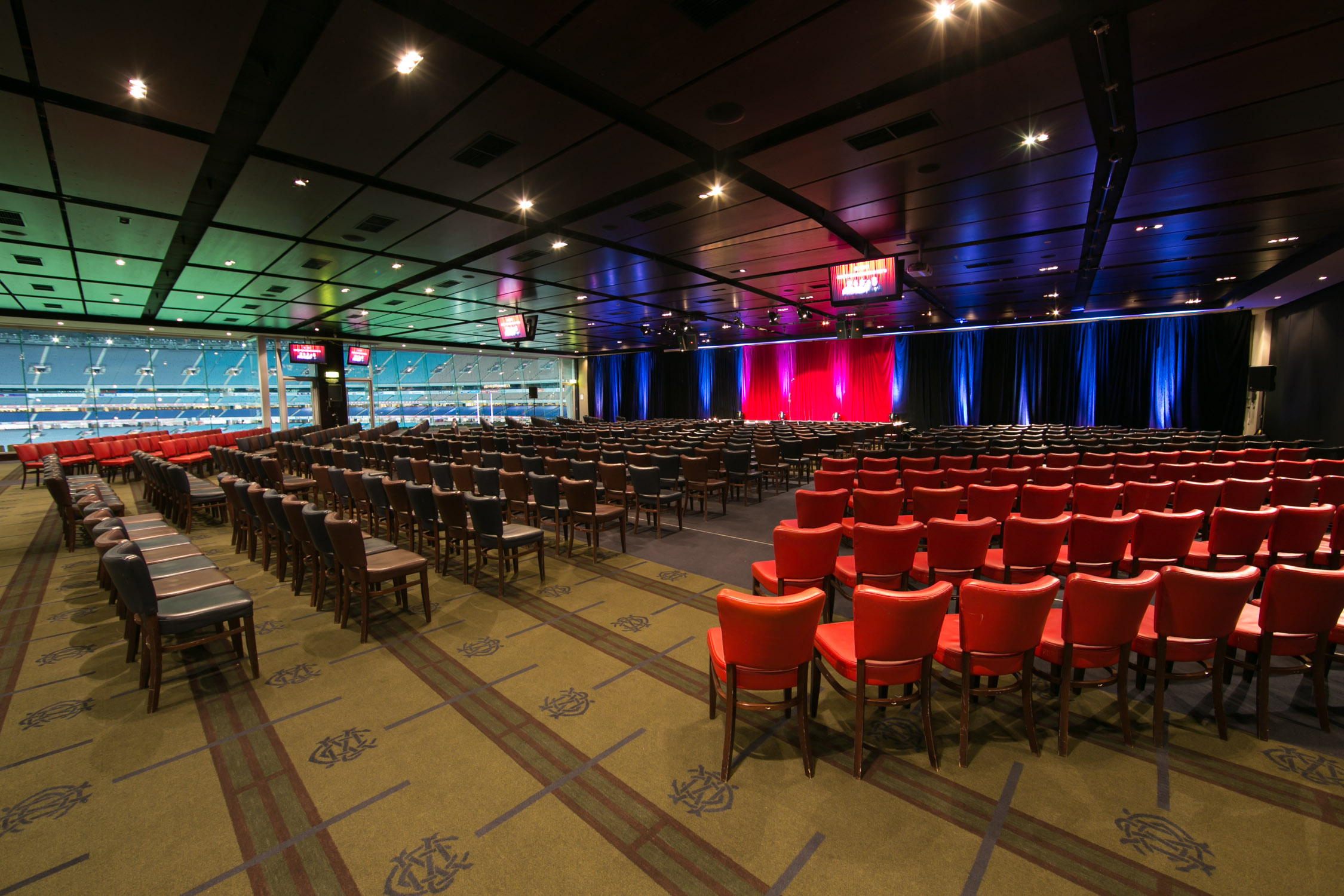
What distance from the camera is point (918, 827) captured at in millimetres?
1987

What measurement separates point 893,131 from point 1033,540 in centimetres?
352

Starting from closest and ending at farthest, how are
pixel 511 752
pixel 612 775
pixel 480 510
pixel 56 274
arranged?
pixel 612 775, pixel 511 752, pixel 480 510, pixel 56 274

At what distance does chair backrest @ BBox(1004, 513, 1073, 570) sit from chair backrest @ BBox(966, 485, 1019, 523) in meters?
1.12

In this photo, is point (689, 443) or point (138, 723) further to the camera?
point (689, 443)

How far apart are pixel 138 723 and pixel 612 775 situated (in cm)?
259

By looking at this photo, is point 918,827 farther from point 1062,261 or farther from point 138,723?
point 1062,261

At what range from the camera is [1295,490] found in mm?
4562

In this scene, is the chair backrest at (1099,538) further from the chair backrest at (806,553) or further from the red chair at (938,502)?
the chair backrest at (806,553)

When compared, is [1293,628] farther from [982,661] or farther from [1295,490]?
[1295,490]

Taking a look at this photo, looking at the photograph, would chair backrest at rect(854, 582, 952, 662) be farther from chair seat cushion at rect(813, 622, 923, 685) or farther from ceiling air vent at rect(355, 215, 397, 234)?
ceiling air vent at rect(355, 215, 397, 234)

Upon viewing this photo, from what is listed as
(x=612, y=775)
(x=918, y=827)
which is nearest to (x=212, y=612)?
(x=612, y=775)

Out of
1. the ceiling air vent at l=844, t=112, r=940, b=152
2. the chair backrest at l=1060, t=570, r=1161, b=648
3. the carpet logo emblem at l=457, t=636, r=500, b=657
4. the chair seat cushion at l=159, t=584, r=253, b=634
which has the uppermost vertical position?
the ceiling air vent at l=844, t=112, r=940, b=152

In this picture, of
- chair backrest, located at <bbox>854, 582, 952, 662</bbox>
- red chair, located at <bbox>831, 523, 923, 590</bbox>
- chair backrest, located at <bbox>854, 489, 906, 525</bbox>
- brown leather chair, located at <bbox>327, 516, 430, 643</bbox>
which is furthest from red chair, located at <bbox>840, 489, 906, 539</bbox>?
brown leather chair, located at <bbox>327, 516, 430, 643</bbox>

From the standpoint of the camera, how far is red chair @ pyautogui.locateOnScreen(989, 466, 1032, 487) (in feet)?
17.8
